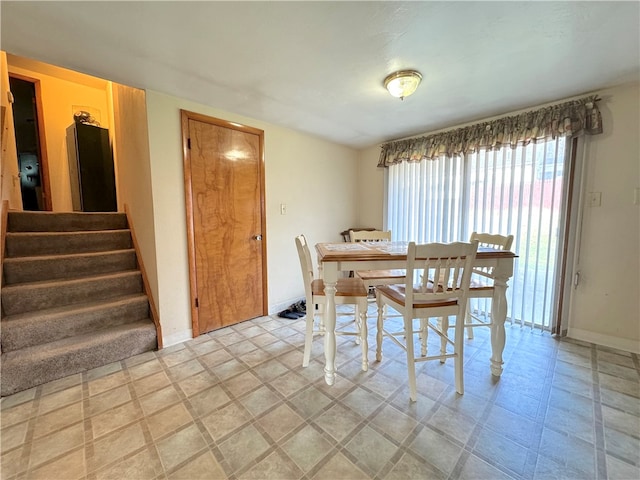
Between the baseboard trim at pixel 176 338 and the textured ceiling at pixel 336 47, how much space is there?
210cm

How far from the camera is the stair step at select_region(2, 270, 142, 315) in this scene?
202 cm

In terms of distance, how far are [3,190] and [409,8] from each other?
359 cm

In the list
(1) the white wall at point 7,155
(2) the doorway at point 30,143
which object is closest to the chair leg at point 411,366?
(1) the white wall at point 7,155

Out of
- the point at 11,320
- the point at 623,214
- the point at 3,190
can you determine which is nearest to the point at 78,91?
the point at 3,190

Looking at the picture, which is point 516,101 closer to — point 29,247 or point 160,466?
point 160,466

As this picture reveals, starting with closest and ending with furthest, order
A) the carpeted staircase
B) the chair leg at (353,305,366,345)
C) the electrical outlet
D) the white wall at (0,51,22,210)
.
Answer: the carpeted staircase < the chair leg at (353,305,366,345) < the electrical outlet < the white wall at (0,51,22,210)

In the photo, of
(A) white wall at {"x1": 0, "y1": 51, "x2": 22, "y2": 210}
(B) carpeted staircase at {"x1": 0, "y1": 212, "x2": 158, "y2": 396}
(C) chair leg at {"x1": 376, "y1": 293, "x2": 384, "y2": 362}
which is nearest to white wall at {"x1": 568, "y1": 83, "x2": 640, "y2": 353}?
(C) chair leg at {"x1": 376, "y1": 293, "x2": 384, "y2": 362}

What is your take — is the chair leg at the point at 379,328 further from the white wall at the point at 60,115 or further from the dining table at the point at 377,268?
the white wall at the point at 60,115

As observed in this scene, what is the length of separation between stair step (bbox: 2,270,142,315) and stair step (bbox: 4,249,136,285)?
103 mm

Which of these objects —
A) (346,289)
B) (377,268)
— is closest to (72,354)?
(346,289)

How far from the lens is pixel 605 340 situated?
7.33ft

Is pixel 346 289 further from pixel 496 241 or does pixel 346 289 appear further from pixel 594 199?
pixel 594 199

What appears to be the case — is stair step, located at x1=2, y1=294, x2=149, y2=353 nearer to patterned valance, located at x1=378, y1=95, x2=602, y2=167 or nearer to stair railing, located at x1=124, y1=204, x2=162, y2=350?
stair railing, located at x1=124, y1=204, x2=162, y2=350

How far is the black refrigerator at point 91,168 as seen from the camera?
3.33m
